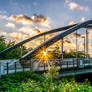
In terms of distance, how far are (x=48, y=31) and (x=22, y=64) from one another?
16.4 meters

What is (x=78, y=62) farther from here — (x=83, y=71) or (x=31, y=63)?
(x=31, y=63)

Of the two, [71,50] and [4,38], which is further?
[71,50]

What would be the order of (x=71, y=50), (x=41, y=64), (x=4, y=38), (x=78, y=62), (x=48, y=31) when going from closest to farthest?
(x=41, y=64)
(x=78, y=62)
(x=48, y=31)
(x=4, y=38)
(x=71, y=50)

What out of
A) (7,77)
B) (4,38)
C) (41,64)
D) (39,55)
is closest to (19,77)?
(7,77)

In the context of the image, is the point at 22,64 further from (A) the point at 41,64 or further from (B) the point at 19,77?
(B) the point at 19,77

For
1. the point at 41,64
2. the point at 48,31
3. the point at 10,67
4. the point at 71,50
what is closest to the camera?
the point at 10,67

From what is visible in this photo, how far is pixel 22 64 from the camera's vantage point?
16.9 m

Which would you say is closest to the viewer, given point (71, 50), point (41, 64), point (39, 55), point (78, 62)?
point (41, 64)

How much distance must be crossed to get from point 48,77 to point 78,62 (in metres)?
15.3

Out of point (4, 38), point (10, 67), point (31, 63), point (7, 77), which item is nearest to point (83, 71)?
point (31, 63)

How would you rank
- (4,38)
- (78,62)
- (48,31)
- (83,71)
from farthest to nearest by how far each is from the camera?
(4,38)
(48,31)
(78,62)
(83,71)

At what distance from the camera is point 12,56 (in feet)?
97.0

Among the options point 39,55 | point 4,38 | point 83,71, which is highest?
point 4,38

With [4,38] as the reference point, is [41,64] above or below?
below
